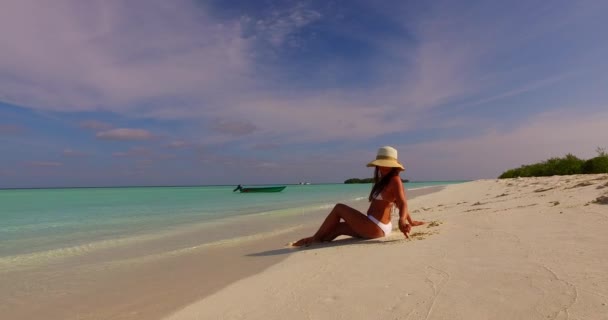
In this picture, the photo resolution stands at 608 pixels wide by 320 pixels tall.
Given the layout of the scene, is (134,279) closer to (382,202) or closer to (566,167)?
(382,202)

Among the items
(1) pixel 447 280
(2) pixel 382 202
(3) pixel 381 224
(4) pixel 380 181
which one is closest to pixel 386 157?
(4) pixel 380 181

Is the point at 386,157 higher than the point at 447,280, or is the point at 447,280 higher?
the point at 386,157

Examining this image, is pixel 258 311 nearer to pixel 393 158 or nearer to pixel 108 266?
pixel 393 158

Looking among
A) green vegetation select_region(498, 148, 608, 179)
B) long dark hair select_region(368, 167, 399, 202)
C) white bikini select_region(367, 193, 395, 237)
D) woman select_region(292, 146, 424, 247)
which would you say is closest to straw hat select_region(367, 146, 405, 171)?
woman select_region(292, 146, 424, 247)

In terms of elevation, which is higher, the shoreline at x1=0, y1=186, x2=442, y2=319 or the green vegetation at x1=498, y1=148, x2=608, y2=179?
the green vegetation at x1=498, y1=148, x2=608, y2=179

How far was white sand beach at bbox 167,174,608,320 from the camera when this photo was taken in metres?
2.39

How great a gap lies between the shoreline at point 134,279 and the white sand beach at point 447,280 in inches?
16.6

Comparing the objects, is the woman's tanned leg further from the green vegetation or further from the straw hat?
the green vegetation

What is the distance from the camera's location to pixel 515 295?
8.12ft

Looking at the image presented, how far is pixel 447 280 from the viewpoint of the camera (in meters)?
2.97

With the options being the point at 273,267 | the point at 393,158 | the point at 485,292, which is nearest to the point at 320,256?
the point at 273,267

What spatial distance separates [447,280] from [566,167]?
2670 cm

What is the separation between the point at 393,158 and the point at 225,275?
2.86 meters

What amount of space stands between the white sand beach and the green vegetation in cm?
1913
